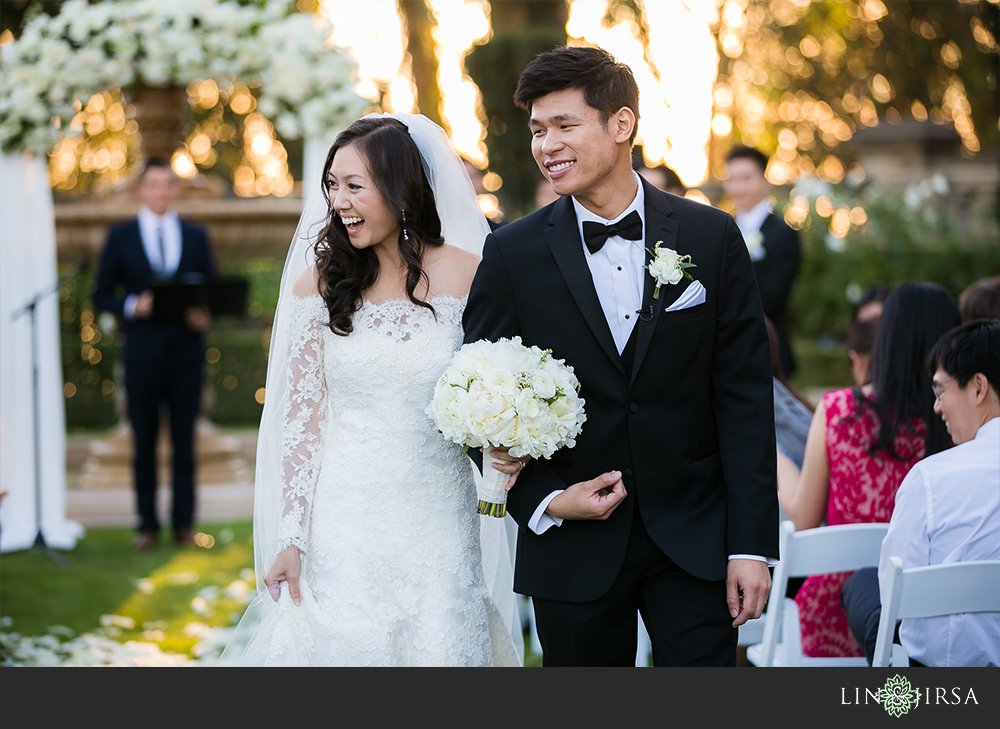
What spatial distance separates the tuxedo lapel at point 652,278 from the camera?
2680 millimetres

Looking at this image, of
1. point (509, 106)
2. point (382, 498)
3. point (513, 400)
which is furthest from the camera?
point (509, 106)

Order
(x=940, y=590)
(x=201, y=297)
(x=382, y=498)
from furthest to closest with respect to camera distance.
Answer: (x=201, y=297), (x=382, y=498), (x=940, y=590)

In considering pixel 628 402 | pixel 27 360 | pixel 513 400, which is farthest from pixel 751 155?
pixel 27 360

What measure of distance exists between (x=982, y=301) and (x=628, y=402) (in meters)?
2.52

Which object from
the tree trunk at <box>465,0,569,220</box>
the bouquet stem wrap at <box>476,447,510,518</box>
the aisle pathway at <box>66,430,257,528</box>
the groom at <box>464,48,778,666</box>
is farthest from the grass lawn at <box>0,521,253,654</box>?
the tree trunk at <box>465,0,569,220</box>

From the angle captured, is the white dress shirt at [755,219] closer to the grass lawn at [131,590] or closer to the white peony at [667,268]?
the grass lawn at [131,590]

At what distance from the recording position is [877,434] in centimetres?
373

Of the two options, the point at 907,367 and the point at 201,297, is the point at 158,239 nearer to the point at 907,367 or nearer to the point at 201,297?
the point at 201,297

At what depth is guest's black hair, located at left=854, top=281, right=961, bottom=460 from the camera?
3713 millimetres

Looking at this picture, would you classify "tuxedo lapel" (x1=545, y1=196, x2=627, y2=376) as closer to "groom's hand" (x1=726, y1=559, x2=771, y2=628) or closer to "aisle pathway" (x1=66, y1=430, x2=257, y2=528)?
"groom's hand" (x1=726, y1=559, x2=771, y2=628)

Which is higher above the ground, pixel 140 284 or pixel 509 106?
pixel 509 106
